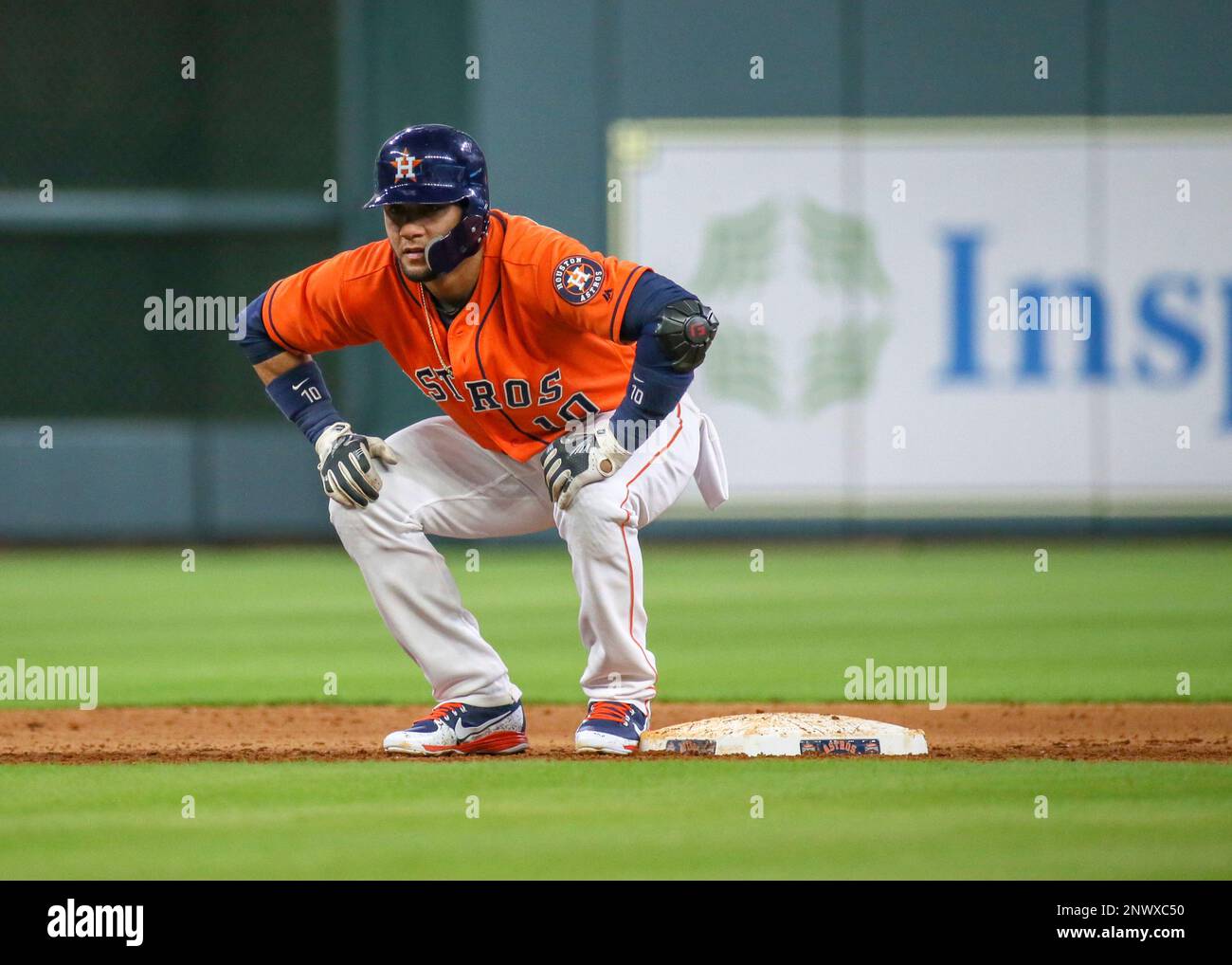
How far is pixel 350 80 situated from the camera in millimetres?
15977

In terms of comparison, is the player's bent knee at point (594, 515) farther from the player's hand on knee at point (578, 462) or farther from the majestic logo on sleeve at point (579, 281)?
the majestic logo on sleeve at point (579, 281)

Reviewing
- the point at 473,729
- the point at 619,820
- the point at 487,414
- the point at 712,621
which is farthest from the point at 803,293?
the point at 619,820

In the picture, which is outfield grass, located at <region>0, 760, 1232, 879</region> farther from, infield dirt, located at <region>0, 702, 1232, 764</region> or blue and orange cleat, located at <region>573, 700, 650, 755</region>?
infield dirt, located at <region>0, 702, 1232, 764</region>

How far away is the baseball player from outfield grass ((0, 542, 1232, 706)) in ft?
6.19

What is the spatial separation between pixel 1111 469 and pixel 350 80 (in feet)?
23.0

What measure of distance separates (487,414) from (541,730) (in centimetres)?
127

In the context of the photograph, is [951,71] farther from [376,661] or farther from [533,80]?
[376,661]

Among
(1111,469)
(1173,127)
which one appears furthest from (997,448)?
(1173,127)

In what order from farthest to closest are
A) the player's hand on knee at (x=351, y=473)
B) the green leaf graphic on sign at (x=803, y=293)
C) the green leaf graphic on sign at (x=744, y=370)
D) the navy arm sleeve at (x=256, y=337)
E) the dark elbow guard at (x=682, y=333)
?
the green leaf graphic on sign at (x=803, y=293), the green leaf graphic on sign at (x=744, y=370), the navy arm sleeve at (x=256, y=337), the player's hand on knee at (x=351, y=473), the dark elbow guard at (x=682, y=333)

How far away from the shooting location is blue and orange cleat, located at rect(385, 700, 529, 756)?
5.75 m

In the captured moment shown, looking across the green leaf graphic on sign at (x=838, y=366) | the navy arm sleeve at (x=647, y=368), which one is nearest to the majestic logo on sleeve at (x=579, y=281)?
the navy arm sleeve at (x=647, y=368)

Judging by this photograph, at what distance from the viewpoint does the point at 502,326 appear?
5.66m

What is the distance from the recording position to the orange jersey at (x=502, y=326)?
217 inches

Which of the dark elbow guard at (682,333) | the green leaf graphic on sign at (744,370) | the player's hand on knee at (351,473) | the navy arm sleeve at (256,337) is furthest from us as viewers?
the green leaf graphic on sign at (744,370)
